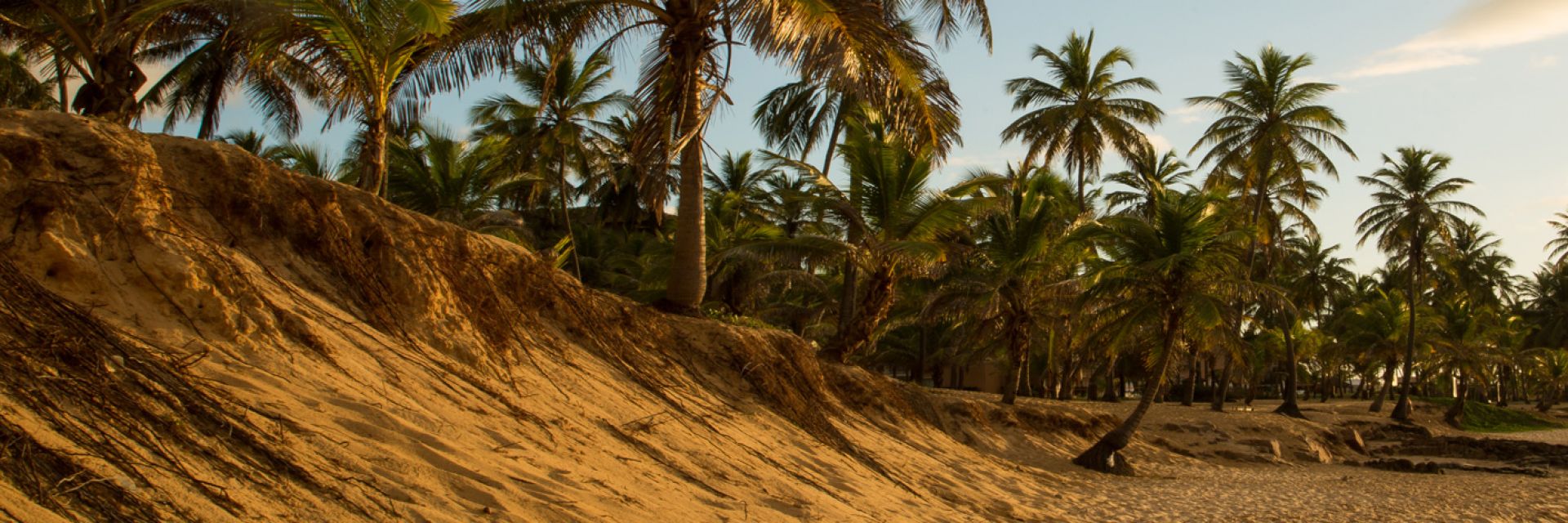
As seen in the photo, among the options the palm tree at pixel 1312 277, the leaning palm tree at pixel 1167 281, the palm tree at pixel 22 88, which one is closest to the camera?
the leaning palm tree at pixel 1167 281

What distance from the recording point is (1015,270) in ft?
61.7

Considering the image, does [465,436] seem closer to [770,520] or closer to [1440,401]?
[770,520]

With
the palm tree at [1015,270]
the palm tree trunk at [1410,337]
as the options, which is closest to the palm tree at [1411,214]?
the palm tree trunk at [1410,337]

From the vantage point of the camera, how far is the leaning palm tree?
15.5 m

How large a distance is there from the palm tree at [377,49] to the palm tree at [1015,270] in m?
10.7

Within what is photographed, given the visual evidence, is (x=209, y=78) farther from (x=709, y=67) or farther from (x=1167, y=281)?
(x=1167, y=281)

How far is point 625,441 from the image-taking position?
655cm

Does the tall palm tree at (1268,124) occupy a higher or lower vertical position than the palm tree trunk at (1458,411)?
higher

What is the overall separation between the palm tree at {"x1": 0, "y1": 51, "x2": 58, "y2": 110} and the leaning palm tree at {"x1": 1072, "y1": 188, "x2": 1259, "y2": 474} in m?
24.5

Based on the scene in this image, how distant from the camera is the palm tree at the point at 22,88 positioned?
22.0 m

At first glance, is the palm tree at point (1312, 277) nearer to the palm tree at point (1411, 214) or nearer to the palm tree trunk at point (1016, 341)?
the palm tree at point (1411, 214)

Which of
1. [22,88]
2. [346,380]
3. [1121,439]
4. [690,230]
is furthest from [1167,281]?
[22,88]

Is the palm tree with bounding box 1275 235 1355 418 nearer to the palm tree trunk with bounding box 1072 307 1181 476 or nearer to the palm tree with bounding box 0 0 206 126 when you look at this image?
the palm tree trunk with bounding box 1072 307 1181 476

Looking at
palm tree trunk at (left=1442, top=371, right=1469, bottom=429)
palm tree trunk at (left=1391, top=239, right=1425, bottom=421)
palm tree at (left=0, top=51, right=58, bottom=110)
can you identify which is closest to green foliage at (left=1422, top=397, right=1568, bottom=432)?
palm tree trunk at (left=1442, top=371, right=1469, bottom=429)
